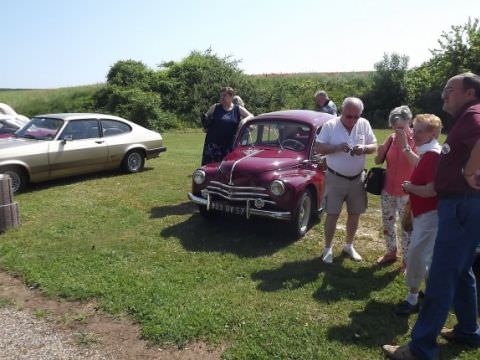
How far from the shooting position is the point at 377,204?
8.27m

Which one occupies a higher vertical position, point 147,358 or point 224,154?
point 224,154

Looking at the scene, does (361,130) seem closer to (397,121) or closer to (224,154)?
(397,121)

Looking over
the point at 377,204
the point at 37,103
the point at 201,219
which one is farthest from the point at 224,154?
the point at 37,103

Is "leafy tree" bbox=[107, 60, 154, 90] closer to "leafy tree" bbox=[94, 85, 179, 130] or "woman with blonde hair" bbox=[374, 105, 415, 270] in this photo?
"leafy tree" bbox=[94, 85, 179, 130]

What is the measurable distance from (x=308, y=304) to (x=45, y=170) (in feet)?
20.9

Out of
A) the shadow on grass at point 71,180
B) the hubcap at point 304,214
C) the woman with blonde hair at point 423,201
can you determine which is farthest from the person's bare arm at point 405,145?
the shadow on grass at point 71,180

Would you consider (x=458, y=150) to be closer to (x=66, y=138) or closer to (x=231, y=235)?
(x=231, y=235)

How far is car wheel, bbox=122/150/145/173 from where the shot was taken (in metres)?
10.5

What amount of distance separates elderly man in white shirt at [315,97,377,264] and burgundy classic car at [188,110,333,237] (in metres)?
0.80

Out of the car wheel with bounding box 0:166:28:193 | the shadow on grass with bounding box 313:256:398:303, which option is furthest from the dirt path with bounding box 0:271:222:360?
the car wheel with bounding box 0:166:28:193

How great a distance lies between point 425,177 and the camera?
12.4 feet

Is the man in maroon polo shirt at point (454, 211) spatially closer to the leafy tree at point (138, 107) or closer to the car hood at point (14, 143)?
the car hood at point (14, 143)

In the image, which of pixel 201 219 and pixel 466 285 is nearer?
pixel 466 285

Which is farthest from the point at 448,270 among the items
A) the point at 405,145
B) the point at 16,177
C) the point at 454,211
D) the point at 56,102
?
the point at 56,102
